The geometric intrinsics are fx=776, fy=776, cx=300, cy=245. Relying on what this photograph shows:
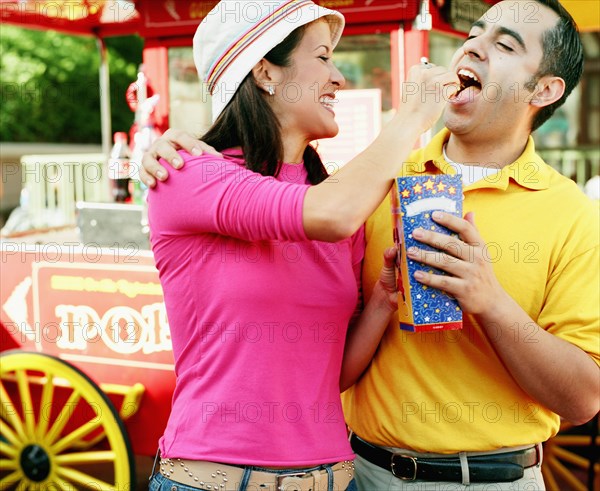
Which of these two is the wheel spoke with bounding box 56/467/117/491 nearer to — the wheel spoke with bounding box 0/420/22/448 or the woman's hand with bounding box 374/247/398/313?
the wheel spoke with bounding box 0/420/22/448

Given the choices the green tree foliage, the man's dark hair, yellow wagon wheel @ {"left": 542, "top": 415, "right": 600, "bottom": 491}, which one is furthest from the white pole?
the green tree foliage

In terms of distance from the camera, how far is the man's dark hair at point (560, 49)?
188 cm

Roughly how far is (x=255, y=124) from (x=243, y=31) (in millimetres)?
198

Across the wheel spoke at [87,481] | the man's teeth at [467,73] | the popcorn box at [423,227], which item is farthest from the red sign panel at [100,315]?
the popcorn box at [423,227]

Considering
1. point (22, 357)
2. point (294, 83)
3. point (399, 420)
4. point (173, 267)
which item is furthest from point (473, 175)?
point (22, 357)

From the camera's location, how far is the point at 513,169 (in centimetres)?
180

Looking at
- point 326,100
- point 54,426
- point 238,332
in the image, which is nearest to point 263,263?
point 238,332

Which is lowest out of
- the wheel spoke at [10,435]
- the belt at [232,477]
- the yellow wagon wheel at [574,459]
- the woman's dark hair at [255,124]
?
the yellow wagon wheel at [574,459]

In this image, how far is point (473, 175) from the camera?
6.15 ft

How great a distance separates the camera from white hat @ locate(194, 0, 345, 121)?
1.66 m

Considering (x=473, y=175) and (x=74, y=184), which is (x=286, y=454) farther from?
(x=74, y=184)

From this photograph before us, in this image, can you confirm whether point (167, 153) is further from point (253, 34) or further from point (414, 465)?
point (414, 465)

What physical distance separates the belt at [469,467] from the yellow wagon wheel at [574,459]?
1963mm

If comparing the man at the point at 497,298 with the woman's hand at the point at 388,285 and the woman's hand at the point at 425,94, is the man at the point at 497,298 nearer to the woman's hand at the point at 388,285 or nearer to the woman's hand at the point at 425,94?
the woman's hand at the point at 388,285
